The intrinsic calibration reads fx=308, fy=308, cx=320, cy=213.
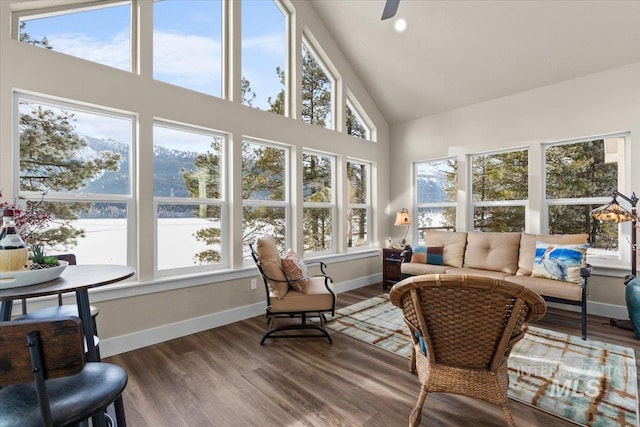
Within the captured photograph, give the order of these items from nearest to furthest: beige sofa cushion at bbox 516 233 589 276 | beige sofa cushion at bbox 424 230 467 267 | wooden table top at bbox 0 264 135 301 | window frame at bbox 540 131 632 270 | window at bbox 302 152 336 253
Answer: wooden table top at bbox 0 264 135 301
beige sofa cushion at bbox 516 233 589 276
window frame at bbox 540 131 632 270
beige sofa cushion at bbox 424 230 467 267
window at bbox 302 152 336 253

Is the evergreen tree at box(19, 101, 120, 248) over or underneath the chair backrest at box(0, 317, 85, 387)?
over

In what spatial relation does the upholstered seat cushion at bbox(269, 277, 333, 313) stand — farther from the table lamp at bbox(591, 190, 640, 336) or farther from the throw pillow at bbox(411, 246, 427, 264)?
the table lamp at bbox(591, 190, 640, 336)

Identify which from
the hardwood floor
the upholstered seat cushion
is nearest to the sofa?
the hardwood floor

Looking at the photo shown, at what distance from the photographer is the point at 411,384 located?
227cm

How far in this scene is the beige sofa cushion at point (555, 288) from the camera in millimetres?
3068

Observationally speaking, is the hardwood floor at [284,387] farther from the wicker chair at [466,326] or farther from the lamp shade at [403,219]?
the lamp shade at [403,219]

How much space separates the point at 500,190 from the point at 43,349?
516 centimetres

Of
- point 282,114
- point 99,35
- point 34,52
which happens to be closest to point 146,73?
point 99,35

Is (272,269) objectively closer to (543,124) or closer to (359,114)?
(359,114)

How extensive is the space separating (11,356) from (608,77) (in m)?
5.58

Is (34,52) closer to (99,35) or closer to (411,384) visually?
(99,35)

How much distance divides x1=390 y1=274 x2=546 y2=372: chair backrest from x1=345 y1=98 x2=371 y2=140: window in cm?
398

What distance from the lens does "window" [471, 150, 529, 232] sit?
14.5ft

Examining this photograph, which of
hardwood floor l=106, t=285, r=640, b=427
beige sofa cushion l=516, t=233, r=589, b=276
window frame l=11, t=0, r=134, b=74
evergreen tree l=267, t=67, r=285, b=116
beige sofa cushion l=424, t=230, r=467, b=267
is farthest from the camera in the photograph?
beige sofa cushion l=424, t=230, r=467, b=267
